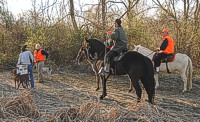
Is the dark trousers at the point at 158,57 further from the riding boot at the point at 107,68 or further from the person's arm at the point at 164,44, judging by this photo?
the riding boot at the point at 107,68

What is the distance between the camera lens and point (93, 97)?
9.56m

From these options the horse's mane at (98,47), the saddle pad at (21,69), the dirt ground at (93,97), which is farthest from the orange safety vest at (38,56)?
the horse's mane at (98,47)

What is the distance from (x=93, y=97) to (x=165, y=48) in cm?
335

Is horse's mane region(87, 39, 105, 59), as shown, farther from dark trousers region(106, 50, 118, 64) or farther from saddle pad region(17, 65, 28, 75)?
saddle pad region(17, 65, 28, 75)

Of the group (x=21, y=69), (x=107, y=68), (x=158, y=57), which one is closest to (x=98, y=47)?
(x=107, y=68)

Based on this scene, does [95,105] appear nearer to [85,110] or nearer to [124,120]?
[85,110]

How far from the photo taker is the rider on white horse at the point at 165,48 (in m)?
10.7

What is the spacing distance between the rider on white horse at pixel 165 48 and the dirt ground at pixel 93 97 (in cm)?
120

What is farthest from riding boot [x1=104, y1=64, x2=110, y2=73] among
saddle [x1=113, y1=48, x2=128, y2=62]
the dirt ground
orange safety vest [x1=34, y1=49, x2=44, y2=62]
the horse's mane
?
orange safety vest [x1=34, y1=49, x2=44, y2=62]

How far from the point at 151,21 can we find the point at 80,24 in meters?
5.43

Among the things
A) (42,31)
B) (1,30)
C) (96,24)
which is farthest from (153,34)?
(1,30)

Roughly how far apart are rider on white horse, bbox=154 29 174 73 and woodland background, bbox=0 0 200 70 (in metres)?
3.98

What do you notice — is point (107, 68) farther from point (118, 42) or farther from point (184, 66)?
point (184, 66)

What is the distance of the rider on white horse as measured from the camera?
35.2 ft
